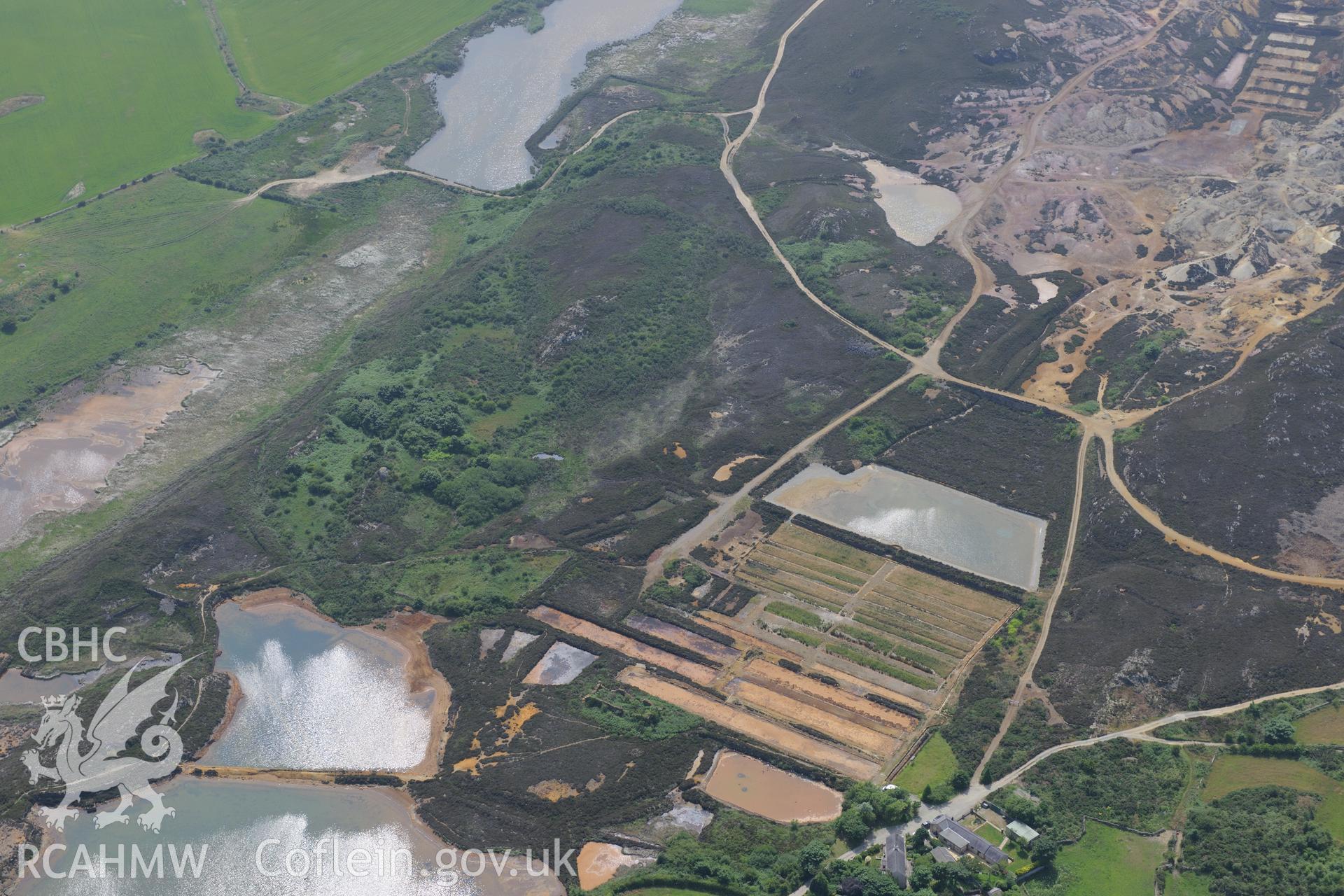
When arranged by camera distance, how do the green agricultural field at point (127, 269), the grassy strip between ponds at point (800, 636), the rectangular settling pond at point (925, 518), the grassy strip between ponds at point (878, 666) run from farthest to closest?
the green agricultural field at point (127, 269)
the rectangular settling pond at point (925, 518)
the grassy strip between ponds at point (800, 636)
the grassy strip between ponds at point (878, 666)

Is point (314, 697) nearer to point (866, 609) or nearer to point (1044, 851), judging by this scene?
point (866, 609)

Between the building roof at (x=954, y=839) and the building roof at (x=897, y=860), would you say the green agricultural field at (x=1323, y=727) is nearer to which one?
the building roof at (x=954, y=839)

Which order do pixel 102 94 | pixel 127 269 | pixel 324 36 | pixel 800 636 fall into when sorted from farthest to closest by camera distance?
pixel 324 36
pixel 102 94
pixel 127 269
pixel 800 636

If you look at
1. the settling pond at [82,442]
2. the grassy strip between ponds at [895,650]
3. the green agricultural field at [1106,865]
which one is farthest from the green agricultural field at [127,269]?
the green agricultural field at [1106,865]

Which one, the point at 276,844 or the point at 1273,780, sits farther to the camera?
the point at 276,844

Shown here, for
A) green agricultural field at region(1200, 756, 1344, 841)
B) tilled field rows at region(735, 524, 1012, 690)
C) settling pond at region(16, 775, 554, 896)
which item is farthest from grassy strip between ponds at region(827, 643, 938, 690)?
settling pond at region(16, 775, 554, 896)

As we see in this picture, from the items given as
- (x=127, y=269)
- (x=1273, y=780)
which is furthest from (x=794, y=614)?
(x=127, y=269)

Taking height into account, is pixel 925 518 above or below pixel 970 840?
below
